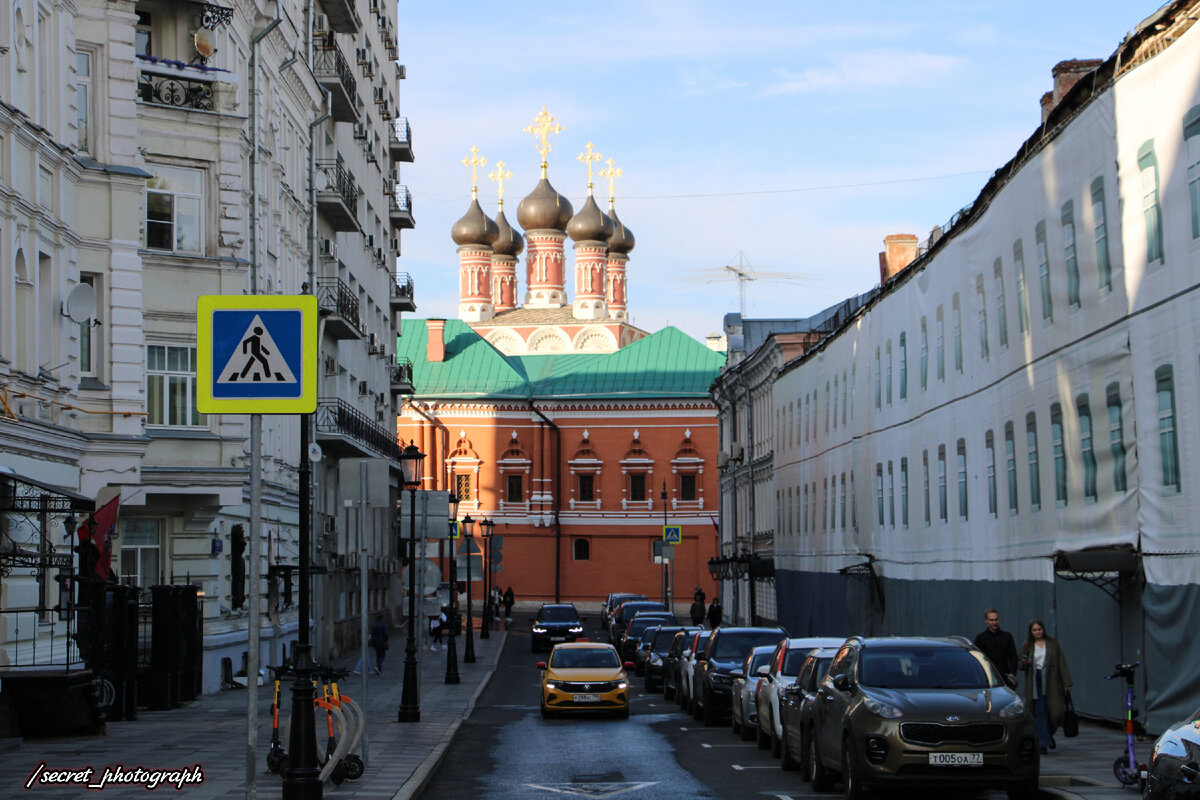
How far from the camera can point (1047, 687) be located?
19422mm

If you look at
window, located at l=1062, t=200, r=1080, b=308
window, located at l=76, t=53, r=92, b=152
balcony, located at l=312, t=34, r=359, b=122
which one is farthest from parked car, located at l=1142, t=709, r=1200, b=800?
balcony, located at l=312, t=34, r=359, b=122

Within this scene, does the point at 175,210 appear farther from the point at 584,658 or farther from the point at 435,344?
the point at 435,344

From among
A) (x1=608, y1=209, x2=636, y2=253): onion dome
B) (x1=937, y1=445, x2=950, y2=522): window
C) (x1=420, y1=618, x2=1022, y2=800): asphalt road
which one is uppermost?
(x1=608, y1=209, x2=636, y2=253): onion dome

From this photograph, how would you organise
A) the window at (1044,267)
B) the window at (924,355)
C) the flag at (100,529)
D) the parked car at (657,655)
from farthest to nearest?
1. the parked car at (657,655)
2. the window at (924,355)
3. the window at (1044,267)
4. the flag at (100,529)

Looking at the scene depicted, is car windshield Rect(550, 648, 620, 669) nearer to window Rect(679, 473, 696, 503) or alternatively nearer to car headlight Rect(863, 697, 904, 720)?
car headlight Rect(863, 697, 904, 720)

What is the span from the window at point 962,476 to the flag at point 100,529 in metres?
16.0

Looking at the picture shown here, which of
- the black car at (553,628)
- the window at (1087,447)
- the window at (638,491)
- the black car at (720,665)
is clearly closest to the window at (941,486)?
the black car at (720,665)

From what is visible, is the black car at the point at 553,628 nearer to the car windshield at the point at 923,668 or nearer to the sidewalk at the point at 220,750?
the sidewalk at the point at 220,750

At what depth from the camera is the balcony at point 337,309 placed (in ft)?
146

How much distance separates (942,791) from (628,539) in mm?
81386

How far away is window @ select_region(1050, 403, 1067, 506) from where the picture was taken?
85.9ft

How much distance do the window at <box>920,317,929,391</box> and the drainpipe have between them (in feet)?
204

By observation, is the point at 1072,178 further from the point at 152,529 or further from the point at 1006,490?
the point at 152,529

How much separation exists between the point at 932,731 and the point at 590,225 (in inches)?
4215
